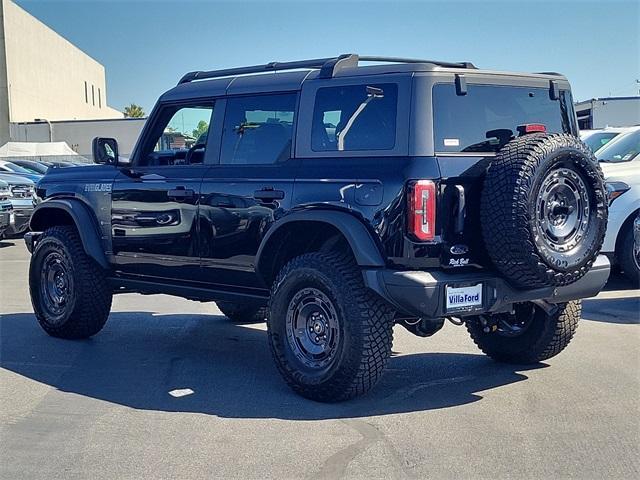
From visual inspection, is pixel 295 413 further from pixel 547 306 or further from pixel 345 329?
pixel 547 306

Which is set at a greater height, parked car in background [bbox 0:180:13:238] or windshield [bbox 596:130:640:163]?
windshield [bbox 596:130:640:163]

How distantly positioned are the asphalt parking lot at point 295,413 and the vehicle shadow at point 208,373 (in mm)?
16

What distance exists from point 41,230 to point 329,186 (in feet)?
12.3

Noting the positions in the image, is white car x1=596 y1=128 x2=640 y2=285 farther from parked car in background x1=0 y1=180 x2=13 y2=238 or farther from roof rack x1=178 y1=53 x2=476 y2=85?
parked car in background x1=0 y1=180 x2=13 y2=238

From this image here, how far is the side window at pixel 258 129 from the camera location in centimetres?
570

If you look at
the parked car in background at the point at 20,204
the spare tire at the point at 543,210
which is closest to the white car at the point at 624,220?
the spare tire at the point at 543,210

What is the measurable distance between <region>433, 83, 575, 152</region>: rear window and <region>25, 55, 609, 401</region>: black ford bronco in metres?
0.01

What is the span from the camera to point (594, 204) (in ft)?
16.6

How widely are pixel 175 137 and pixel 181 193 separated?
0.83m

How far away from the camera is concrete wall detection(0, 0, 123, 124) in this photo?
51562 millimetres

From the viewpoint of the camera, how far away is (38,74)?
188ft

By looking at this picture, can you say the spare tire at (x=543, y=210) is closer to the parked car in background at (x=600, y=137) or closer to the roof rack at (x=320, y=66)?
the roof rack at (x=320, y=66)

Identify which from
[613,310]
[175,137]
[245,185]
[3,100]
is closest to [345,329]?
[245,185]

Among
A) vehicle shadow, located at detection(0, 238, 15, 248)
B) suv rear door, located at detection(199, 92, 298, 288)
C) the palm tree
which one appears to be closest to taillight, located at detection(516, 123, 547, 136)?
suv rear door, located at detection(199, 92, 298, 288)
